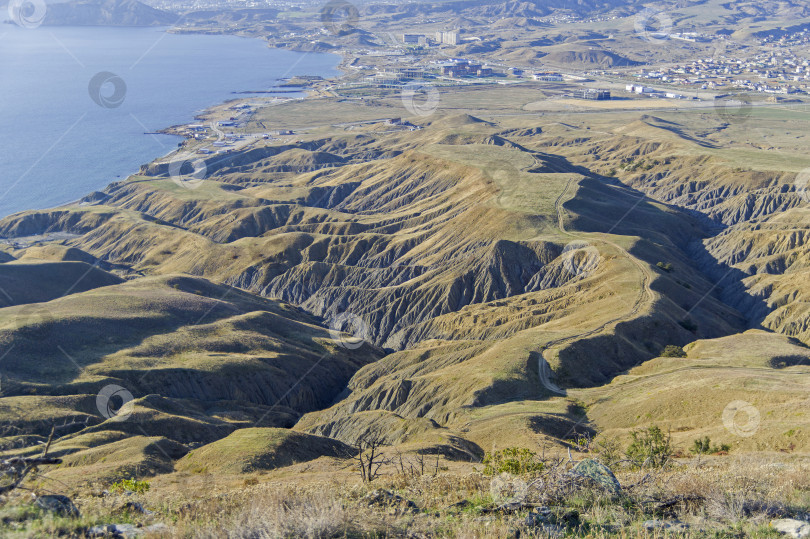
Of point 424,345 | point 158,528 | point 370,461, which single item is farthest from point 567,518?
point 424,345

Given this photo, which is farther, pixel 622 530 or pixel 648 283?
pixel 648 283

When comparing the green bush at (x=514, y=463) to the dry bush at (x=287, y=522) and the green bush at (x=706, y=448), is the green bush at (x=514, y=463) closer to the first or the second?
the green bush at (x=706, y=448)

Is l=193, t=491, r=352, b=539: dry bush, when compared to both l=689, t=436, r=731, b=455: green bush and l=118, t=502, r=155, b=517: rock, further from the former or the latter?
l=689, t=436, r=731, b=455: green bush

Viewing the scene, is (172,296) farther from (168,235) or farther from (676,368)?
(676,368)

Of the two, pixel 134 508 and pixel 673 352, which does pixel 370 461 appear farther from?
pixel 673 352

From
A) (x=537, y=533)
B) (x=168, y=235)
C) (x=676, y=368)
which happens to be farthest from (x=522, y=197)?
(x=537, y=533)

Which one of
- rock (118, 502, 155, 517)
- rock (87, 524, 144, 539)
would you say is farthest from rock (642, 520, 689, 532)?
rock (118, 502, 155, 517)
